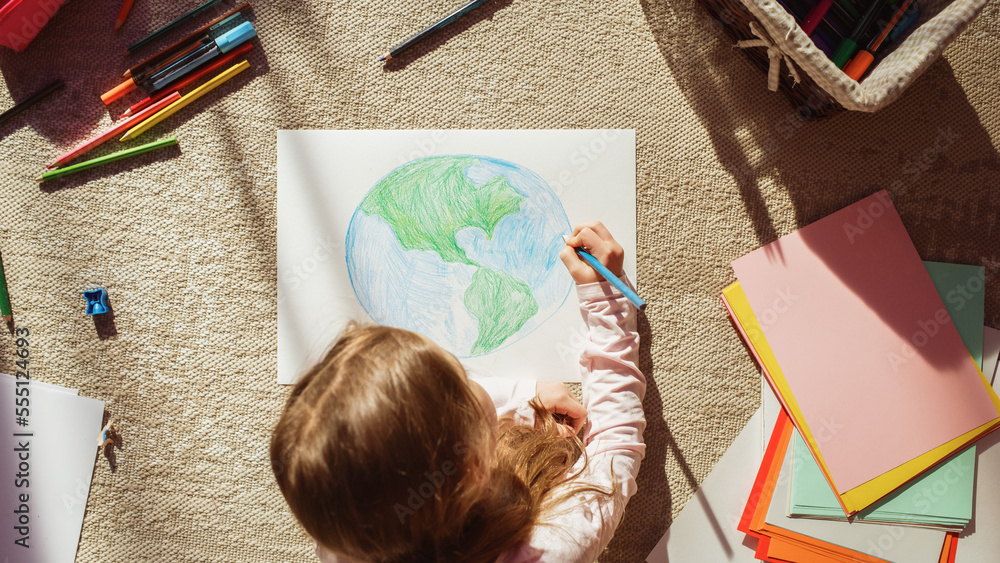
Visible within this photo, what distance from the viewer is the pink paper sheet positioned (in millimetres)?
693

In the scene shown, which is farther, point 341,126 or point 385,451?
point 341,126

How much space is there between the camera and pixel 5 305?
0.73 metres

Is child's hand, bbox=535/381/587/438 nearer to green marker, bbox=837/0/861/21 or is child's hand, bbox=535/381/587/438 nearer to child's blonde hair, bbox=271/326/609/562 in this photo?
child's blonde hair, bbox=271/326/609/562

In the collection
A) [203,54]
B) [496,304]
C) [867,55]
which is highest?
[203,54]

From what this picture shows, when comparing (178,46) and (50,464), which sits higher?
(178,46)

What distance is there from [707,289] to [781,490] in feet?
0.86

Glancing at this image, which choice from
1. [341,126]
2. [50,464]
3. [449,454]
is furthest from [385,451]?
[50,464]

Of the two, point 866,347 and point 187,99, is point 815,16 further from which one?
point 187,99

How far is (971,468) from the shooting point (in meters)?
0.69

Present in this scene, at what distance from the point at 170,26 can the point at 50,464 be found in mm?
577

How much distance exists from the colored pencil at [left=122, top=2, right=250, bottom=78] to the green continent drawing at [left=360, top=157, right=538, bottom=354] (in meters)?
0.29

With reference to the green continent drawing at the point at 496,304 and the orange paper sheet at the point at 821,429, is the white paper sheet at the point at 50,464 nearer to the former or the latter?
the green continent drawing at the point at 496,304

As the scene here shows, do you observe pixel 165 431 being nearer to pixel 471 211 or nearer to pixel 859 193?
pixel 471 211

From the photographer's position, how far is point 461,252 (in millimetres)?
722
